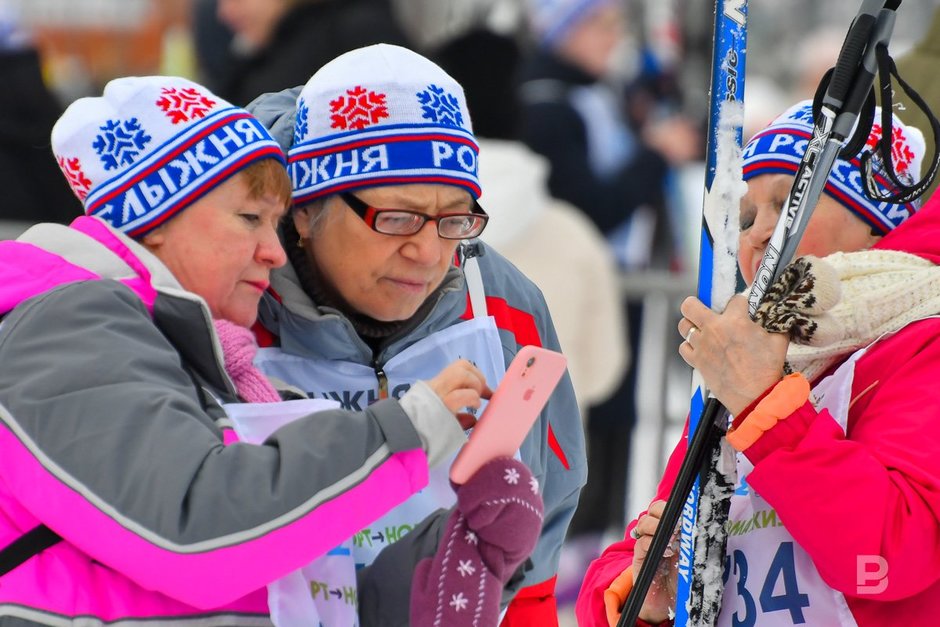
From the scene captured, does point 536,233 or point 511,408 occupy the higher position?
point 511,408

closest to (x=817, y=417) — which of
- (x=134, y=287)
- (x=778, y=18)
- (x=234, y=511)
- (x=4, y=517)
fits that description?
(x=234, y=511)

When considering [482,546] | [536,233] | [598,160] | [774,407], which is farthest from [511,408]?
[598,160]

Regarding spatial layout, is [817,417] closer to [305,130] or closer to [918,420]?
[918,420]

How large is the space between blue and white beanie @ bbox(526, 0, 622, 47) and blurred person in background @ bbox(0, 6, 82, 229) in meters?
2.19

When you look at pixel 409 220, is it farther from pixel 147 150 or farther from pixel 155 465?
pixel 155 465

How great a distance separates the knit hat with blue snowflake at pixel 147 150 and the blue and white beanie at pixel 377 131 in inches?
13.5

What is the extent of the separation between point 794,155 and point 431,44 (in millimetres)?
3398

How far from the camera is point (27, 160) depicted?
5410 mm

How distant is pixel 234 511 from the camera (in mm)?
1988

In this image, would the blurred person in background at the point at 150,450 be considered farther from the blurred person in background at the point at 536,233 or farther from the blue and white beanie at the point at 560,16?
the blue and white beanie at the point at 560,16

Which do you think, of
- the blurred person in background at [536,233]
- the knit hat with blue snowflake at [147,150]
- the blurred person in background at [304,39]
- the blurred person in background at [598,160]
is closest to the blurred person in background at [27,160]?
the blurred person in background at [304,39]

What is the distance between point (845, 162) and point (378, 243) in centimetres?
82

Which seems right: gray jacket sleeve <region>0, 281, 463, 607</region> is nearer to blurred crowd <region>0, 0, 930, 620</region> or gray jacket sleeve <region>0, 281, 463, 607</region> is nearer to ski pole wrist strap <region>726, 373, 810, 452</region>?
ski pole wrist strap <region>726, 373, 810, 452</region>

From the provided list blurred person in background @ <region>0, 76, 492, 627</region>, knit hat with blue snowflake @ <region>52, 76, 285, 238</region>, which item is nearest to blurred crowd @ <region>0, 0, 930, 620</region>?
knit hat with blue snowflake @ <region>52, 76, 285, 238</region>
